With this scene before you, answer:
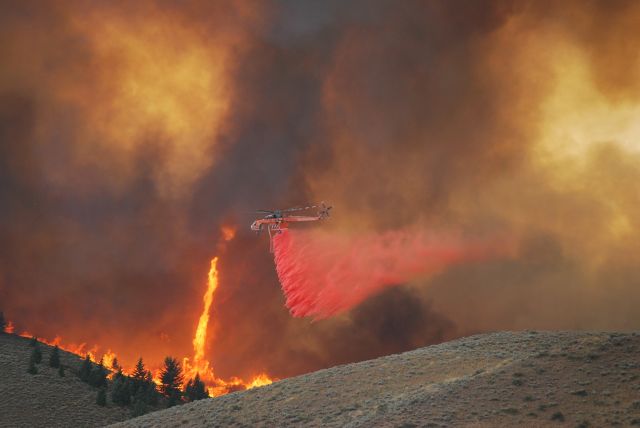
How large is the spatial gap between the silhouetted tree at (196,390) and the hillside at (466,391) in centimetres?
2659

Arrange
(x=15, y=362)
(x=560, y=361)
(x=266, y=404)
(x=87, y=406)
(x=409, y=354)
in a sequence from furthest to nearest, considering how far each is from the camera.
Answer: (x=15, y=362) → (x=87, y=406) → (x=409, y=354) → (x=266, y=404) → (x=560, y=361)

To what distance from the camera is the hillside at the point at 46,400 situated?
66312 mm

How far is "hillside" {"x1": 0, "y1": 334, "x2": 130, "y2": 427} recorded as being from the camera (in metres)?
66.3

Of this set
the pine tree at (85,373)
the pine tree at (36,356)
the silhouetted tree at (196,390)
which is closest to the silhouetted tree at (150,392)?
the silhouetted tree at (196,390)

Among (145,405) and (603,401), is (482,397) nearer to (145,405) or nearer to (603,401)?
(603,401)

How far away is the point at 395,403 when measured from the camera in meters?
46.6

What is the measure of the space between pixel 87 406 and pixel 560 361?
63813mm

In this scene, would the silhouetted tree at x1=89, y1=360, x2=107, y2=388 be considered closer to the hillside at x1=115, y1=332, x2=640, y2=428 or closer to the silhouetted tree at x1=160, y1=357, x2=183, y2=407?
the silhouetted tree at x1=160, y1=357, x2=183, y2=407

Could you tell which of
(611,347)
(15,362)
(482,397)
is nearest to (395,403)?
(482,397)

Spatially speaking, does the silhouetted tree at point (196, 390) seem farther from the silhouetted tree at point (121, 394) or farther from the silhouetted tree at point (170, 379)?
the silhouetted tree at point (121, 394)

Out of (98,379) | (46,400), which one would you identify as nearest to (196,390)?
(98,379)

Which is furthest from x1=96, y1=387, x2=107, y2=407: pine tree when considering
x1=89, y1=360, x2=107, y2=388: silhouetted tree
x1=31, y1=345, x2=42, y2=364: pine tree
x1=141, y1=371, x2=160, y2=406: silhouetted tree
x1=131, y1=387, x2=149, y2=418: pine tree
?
x1=31, y1=345, x2=42, y2=364: pine tree

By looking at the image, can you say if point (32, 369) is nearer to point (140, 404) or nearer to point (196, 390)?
point (140, 404)

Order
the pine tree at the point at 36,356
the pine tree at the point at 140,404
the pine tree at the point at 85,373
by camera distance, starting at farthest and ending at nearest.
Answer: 1. the pine tree at the point at 36,356
2. the pine tree at the point at 85,373
3. the pine tree at the point at 140,404
